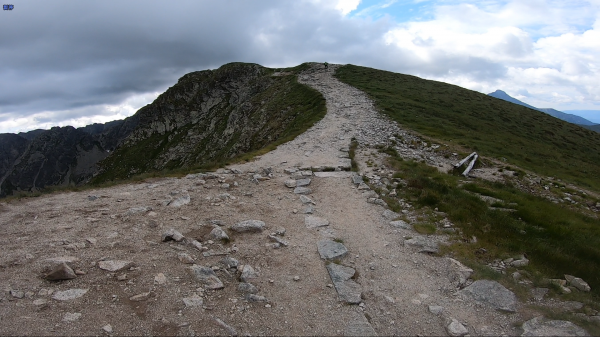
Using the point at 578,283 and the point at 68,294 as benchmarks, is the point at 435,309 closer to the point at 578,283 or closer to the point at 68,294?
the point at 578,283

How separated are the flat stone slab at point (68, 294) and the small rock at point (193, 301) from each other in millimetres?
2354

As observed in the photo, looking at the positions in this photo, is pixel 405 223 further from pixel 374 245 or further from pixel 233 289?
pixel 233 289

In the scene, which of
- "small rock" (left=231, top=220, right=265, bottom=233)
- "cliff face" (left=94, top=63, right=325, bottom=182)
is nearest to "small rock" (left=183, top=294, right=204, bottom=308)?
"small rock" (left=231, top=220, right=265, bottom=233)

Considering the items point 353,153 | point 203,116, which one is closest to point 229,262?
point 353,153

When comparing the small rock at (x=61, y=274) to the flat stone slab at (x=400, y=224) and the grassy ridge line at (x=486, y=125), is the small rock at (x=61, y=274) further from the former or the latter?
the grassy ridge line at (x=486, y=125)

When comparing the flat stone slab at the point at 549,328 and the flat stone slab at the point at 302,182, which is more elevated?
the flat stone slab at the point at 302,182

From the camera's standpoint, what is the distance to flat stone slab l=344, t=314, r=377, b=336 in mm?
6696

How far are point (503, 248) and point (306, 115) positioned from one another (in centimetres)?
2903

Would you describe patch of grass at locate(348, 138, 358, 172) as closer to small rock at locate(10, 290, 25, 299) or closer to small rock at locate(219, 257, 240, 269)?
small rock at locate(219, 257, 240, 269)

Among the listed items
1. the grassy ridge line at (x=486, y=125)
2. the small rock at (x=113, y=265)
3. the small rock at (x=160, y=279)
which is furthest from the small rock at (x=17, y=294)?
the grassy ridge line at (x=486, y=125)

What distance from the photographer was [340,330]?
6.76 meters

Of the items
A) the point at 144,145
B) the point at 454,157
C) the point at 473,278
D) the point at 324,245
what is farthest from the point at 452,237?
the point at 144,145

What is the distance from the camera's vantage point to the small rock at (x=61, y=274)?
286 inches

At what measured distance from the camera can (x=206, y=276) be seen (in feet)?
26.2
